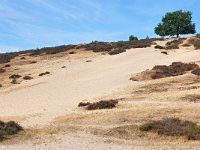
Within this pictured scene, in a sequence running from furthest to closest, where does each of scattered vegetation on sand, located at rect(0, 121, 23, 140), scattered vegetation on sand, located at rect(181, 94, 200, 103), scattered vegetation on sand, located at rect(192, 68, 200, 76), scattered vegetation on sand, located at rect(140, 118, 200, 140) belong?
1. scattered vegetation on sand, located at rect(192, 68, 200, 76)
2. scattered vegetation on sand, located at rect(181, 94, 200, 103)
3. scattered vegetation on sand, located at rect(0, 121, 23, 140)
4. scattered vegetation on sand, located at rect(140, 118, 200, 140)

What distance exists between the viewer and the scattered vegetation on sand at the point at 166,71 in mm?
45438

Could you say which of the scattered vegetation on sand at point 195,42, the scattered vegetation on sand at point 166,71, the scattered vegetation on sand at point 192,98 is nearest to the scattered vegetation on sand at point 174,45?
the scattered vegetation on sand at point 195,42

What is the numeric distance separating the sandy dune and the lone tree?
33.7 metres

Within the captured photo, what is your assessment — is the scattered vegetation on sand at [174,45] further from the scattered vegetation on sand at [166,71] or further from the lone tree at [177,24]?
the lone tree at [177,24]

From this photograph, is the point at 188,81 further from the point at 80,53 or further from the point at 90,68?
the point at 80,53

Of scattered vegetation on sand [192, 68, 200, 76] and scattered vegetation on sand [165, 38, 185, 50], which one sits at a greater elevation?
scattered vegetation on sand [165, 38, 185, 50]

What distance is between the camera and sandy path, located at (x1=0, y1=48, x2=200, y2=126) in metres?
34.8

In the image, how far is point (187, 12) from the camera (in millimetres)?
101688

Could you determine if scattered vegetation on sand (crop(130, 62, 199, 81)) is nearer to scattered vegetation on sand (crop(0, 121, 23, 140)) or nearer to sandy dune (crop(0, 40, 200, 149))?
sandy dune (crop(0, 40, 200, 149))

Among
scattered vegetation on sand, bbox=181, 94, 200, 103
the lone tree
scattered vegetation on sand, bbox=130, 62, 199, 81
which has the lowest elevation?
scattered vegetation on sand, bbox=181, 94, 200, 103

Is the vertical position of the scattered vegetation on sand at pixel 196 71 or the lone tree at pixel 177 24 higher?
the lone tree at pixel 177 24

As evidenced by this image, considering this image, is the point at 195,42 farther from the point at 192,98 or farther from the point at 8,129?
the point at 8,129

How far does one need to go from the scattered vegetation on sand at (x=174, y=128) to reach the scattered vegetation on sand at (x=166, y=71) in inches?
737

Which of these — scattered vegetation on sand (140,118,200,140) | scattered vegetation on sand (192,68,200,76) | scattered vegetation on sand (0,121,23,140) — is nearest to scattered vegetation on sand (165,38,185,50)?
scattered vegetation on sand (192,68,200,76)
